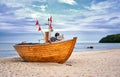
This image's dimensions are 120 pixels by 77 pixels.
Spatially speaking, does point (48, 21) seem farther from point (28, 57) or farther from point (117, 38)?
point (117, 38)

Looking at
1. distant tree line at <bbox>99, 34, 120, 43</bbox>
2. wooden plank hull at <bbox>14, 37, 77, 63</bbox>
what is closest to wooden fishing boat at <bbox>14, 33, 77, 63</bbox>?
wooden plank hull at <bbox>14, 37, 77, 63</bbox>

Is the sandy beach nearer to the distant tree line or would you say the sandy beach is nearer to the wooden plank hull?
the wooden plank hull

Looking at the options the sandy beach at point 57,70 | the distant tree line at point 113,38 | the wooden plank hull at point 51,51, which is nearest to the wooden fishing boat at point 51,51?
the wooden plank hull at point 51,51

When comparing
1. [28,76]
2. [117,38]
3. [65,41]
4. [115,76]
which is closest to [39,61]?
[65,41]

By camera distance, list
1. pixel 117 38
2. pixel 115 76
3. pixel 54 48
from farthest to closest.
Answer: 1. pixel 117 38
2. pixel 54 48
3. pixel 115 76

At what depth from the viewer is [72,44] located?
54.7ft

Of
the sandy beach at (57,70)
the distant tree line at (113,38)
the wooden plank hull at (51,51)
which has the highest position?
the wooden plank hull at (51,51)

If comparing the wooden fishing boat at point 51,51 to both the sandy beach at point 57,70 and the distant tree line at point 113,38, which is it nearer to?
the sandy beach at point 57,70

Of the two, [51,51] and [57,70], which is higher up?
[51,51]

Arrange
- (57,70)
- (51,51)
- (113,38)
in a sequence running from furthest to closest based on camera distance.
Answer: (113,38), (51,51), (57,70)

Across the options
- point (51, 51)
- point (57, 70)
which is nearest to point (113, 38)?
point (51, 51)

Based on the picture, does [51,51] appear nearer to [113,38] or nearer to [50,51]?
[50,51]

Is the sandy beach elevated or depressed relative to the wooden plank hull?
depressed

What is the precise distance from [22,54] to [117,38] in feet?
485
